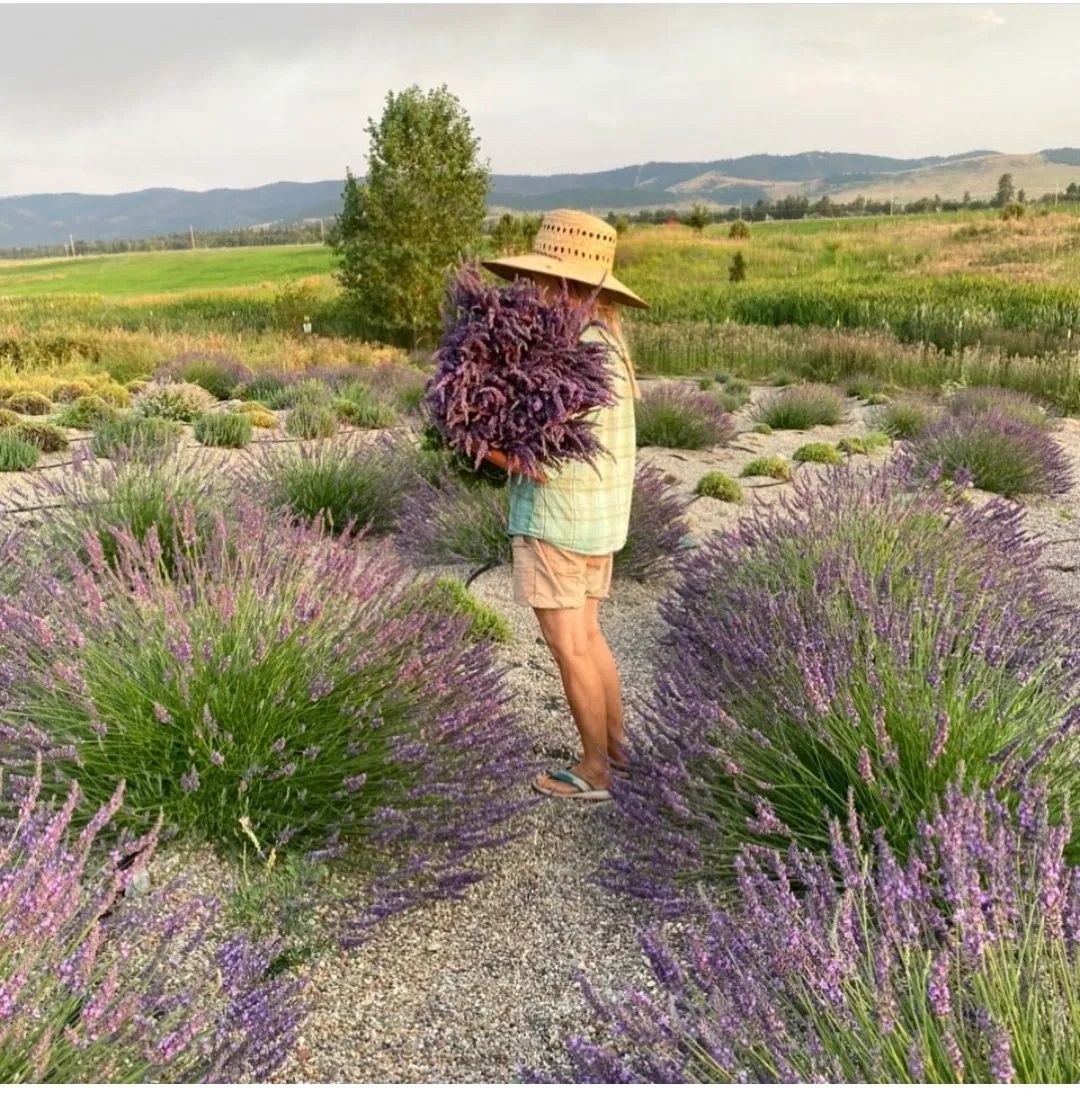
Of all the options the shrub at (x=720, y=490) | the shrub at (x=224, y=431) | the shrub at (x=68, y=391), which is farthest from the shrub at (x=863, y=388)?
the shrub at (x=68, y=391)

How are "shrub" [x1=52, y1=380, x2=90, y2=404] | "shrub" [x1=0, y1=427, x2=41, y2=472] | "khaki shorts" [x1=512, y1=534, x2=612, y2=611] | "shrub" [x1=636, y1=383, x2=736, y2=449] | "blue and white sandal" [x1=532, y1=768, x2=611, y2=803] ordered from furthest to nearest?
"shrub" [x1=52, y1=380, x2=90, y2=404] < "shrub" [x1=636, y1=383, x2=736, y2=449] < "shrub" [x1=0, y1=427, x2=41, y2=472] < "blue and white sandal" [x1=532, y1=768, x2=611, y2=803] < "khaki shorts" [x1=512, y1=534, x2=612, y2=611]

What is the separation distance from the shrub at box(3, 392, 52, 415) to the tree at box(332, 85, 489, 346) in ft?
42.6

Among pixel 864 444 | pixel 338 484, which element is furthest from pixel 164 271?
pixel 338 484

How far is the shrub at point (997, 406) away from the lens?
9711mm

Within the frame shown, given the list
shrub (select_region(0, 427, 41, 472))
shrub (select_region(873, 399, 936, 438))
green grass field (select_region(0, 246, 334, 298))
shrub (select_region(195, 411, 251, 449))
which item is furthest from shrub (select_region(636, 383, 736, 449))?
green grass field (select_region(0, 246, 334, 298))

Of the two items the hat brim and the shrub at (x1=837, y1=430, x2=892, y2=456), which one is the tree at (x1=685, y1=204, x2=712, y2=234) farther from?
the hat brim

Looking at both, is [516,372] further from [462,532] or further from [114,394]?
[114,394]

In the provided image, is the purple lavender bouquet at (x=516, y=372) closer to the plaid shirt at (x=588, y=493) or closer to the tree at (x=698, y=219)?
the plaid shirt at (x=588, y=493)

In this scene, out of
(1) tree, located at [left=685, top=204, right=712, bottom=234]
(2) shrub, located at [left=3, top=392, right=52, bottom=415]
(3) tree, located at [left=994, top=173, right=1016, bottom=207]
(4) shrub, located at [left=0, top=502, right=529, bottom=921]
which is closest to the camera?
(4) shrub, located at [left=0, top=502, right=529, bottom=921]

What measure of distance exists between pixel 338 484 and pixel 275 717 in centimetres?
369

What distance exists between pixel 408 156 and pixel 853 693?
2333cm

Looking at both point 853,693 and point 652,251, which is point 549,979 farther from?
point 652,251

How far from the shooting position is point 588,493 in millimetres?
3047

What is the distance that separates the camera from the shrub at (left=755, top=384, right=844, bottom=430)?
1169cm
